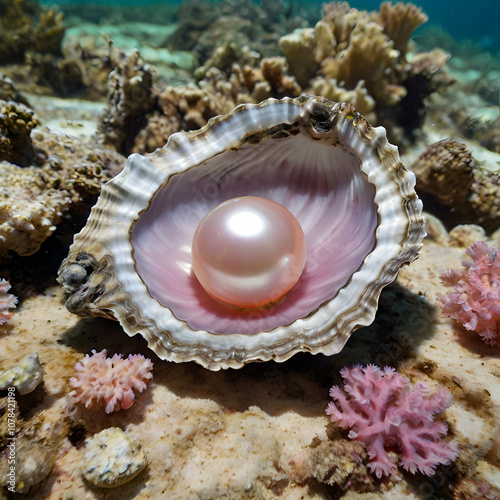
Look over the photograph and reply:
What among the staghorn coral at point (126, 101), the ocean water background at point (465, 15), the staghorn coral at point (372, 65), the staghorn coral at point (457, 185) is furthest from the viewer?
the ocean water background at point (465, 15)

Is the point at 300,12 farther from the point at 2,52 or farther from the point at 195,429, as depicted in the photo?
the point at 195,429

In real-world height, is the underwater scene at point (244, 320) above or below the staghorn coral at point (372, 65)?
below

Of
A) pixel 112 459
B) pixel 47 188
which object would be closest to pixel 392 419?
pixel 112 459

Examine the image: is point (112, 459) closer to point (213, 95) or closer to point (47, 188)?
point (47, 188)

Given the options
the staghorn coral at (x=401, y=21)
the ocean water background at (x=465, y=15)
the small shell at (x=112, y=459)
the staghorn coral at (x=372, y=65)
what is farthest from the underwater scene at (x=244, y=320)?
the ocean water background at (x=465, y=15)

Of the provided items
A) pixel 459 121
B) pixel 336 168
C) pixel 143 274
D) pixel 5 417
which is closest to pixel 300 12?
pixel 459 121

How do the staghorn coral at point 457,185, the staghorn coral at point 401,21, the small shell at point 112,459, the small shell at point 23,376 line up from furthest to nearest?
the staghorn coral at point 401,21 < the staghorn coral at point 457,185 < the small shell at point 23,376 < the small shell at point 112,459

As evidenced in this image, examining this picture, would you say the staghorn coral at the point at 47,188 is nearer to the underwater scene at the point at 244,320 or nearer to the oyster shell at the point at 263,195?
the underwater scene at the point at 244,320

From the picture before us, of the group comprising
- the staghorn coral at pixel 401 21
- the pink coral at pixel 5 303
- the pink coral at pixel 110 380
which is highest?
the staghorn coral at pixel 401 21
